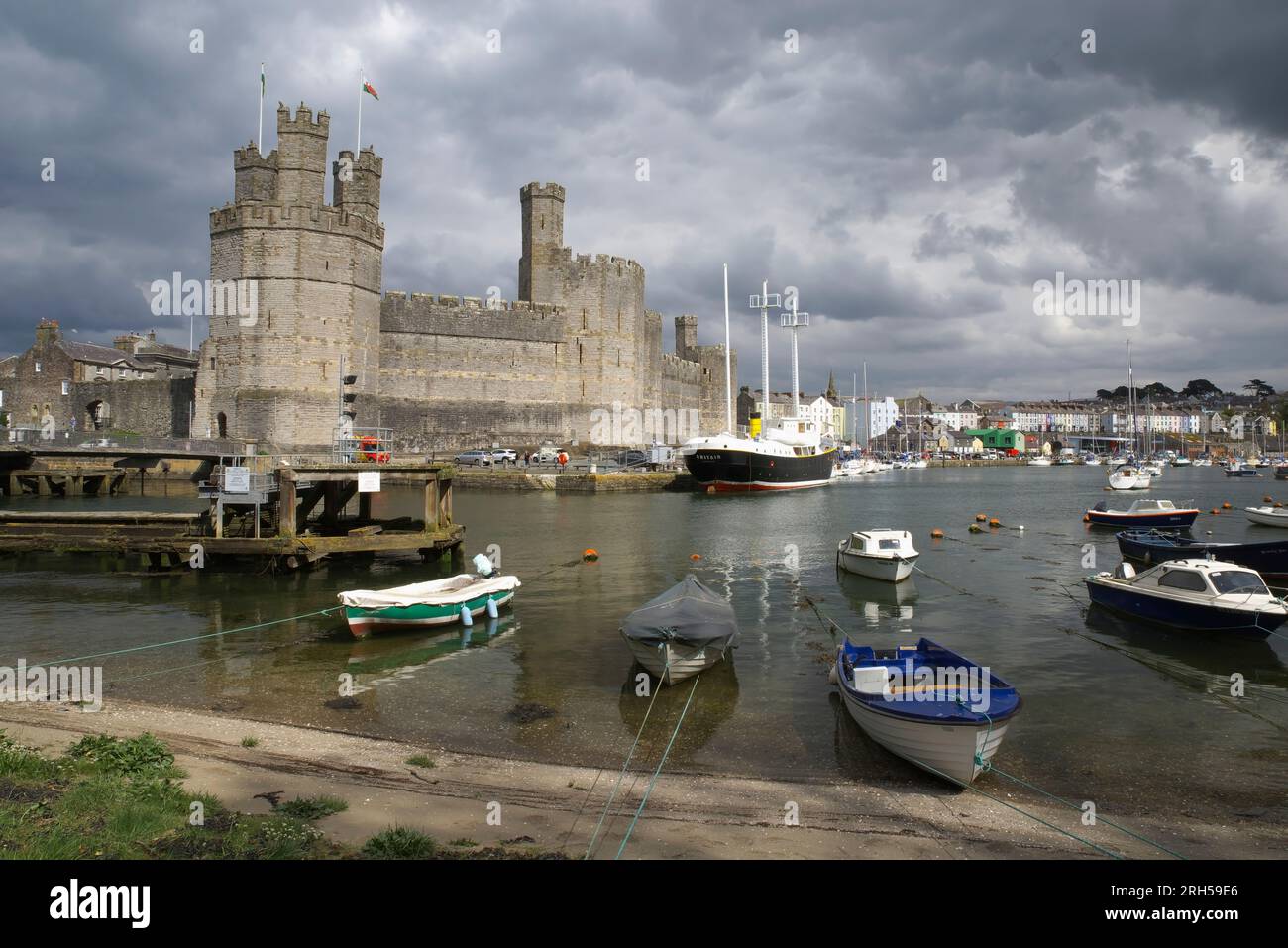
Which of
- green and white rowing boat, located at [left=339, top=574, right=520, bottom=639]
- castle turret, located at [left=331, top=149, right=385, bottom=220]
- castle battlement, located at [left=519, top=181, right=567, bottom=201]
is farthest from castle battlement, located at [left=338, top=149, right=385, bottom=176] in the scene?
green and white rowing boat, located at [left=339, top=574, right=520, bottom=639]

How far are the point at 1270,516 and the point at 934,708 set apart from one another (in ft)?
112

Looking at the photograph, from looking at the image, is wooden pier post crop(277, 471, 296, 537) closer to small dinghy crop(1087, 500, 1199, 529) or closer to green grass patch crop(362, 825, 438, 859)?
green grass patch crop(362, 825, 438, 859)

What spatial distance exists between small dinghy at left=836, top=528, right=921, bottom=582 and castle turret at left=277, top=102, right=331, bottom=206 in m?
42.8

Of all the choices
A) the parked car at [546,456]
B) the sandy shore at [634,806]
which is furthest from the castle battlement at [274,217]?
the sandy shore at [634,806]

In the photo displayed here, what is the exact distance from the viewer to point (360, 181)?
183 ft

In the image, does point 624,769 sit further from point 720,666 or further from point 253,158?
point 253,158

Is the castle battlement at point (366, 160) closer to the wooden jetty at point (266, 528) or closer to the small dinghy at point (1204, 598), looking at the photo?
the wooden jetty at point (266, 528)

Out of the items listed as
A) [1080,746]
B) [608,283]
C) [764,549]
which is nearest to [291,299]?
[608,283]

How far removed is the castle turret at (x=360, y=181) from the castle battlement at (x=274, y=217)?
169 inches

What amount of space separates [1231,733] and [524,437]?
2320 inches

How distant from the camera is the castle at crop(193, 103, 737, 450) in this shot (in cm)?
5000

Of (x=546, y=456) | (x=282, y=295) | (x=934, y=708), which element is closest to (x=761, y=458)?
(x=546, y=456)

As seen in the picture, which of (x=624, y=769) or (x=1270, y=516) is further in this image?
(x=1270, y=516)
